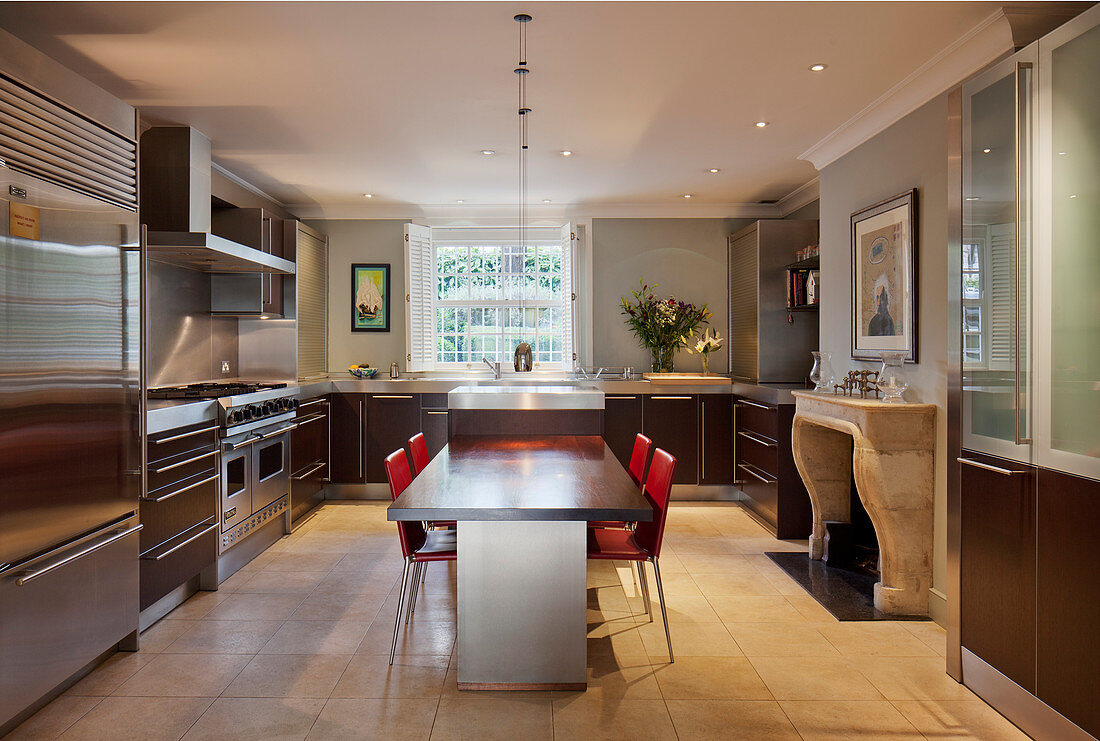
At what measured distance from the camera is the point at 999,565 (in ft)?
8.05

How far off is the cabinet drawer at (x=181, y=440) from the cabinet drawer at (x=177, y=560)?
408mm

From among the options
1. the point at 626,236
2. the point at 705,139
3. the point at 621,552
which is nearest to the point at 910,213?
the point at 705,139

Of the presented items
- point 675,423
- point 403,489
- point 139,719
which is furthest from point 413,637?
point 675,423

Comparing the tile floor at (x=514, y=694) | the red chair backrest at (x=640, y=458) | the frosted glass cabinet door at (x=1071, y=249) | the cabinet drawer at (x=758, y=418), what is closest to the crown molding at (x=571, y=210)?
the cabinet drawer at (x=758, y=418)

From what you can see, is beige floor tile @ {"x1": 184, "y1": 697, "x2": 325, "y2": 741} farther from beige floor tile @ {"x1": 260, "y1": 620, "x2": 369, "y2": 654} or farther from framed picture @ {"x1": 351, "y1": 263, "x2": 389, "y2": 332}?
framed picture @ {"x1": 351, "y1": 263, "x2": 389, "y2": 332}

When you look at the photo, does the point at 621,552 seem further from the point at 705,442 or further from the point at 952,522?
the point at 705,442

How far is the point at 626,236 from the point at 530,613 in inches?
182

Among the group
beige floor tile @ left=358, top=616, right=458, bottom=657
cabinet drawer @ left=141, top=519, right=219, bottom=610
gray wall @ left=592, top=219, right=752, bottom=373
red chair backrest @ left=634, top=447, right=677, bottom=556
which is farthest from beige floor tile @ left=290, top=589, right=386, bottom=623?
gray wall @ left=592, top=219, right=752, bottom=373

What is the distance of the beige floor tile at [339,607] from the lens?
3391 mm

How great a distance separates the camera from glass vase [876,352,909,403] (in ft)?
11.6

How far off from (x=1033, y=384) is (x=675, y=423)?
3715 millimetres

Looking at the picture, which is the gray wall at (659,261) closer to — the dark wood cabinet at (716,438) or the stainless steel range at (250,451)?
the dark wood cabinet at (716,438)

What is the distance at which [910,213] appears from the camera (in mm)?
3529

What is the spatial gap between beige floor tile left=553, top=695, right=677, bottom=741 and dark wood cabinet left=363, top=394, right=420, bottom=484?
381 centimetres
